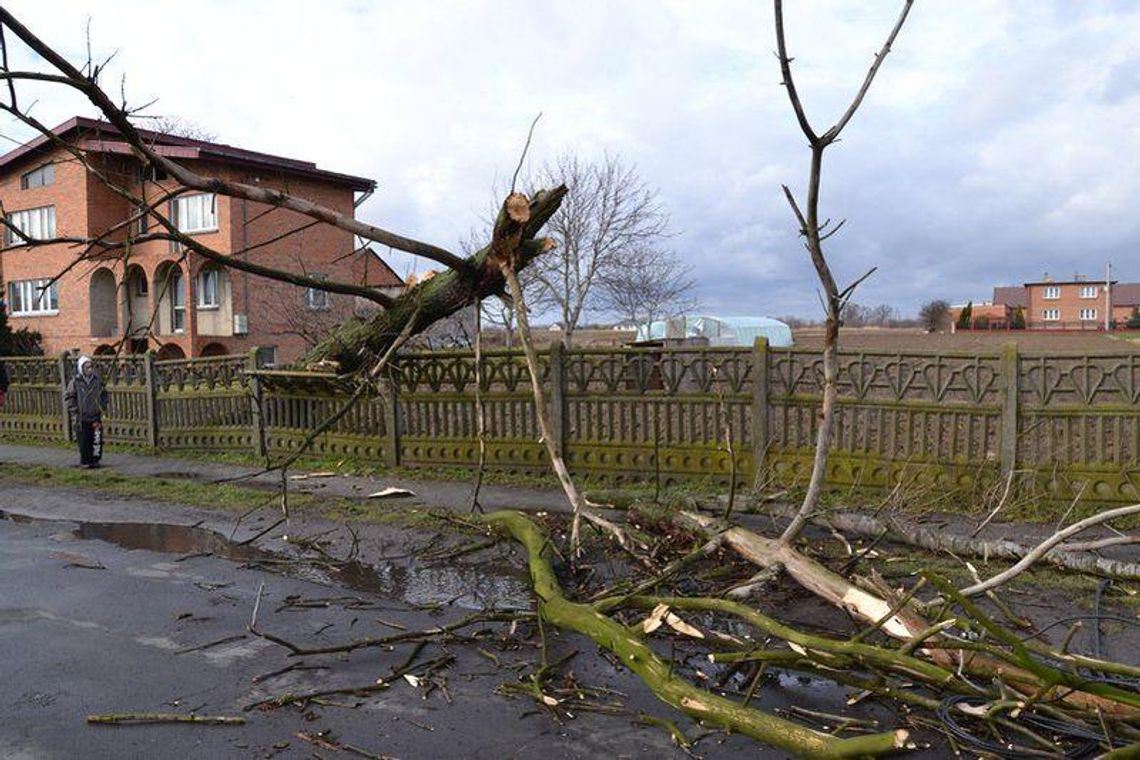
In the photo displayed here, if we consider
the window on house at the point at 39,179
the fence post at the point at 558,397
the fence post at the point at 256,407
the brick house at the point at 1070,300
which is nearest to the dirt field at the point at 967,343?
the fence post at the point at 558,397

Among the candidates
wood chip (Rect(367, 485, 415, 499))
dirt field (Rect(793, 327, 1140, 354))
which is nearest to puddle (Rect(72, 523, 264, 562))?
wood chip (Rect(367, 485, 415, 499))

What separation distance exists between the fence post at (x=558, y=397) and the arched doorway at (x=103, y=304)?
29541 millimetres

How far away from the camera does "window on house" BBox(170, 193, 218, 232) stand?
3130 cm

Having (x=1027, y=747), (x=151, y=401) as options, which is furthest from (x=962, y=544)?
(x=151, y=401)

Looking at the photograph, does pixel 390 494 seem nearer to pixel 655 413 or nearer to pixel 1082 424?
pixel 655 413

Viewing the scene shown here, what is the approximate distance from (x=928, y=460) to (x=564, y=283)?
1994 cm

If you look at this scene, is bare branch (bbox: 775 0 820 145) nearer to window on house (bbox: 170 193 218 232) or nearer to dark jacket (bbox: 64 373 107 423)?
dark jacket (bbox: 64 373 107 423)

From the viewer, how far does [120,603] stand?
635 cm

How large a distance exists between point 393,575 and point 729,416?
14.0 ft

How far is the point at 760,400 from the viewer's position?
30.6 feet

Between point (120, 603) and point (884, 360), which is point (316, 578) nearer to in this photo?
point (120, 603)

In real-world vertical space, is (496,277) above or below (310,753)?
above

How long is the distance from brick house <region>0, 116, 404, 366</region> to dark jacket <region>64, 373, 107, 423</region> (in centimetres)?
1405

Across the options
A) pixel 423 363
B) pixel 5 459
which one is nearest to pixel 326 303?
pixel 5 459
